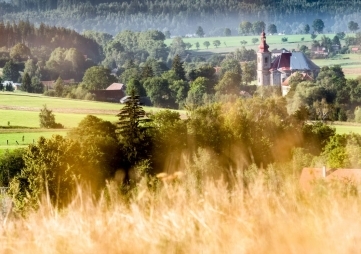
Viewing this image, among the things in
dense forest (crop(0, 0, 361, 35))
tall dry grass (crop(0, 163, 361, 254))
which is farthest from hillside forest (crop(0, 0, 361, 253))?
dense forest (crop(0, 0, 361, 35))

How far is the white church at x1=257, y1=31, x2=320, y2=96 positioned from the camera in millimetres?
46438

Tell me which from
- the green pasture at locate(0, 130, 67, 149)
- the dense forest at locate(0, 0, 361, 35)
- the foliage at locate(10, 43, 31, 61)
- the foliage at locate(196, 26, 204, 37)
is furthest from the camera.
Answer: the foliage at locate(196, 26, 204, 37)

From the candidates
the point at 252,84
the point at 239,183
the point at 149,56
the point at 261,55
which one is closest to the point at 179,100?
the point at 252,84

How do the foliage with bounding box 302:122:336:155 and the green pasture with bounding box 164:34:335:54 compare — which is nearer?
the foliage with bounding box 302:122:336:155

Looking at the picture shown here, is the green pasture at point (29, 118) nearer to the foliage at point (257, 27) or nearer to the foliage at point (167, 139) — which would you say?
the foliage at point (167, 139)

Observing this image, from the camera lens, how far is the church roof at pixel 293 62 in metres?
50.8

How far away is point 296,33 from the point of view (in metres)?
74.1

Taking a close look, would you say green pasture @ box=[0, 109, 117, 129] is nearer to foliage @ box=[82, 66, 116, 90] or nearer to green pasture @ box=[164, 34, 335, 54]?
foliage @ box=[82, 66, 116, 90]

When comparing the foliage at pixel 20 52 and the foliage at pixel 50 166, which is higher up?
the foliage at pixel 20 52

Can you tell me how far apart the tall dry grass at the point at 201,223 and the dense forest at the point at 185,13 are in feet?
235

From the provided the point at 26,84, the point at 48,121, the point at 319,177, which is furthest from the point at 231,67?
the point at 319,177

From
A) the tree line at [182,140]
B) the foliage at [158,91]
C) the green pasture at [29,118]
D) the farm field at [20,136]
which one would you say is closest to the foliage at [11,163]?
the tree line at [182,140]

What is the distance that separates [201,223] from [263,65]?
50.9 m

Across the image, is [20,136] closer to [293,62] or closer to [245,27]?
[293,62]
